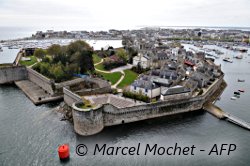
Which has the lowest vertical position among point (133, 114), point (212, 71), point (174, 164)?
point (174, 164)

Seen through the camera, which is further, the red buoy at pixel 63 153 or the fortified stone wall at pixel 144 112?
the fortified stone wall at pixel 144 112

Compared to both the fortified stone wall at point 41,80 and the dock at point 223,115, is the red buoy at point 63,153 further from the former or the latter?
the dock at point 223,115

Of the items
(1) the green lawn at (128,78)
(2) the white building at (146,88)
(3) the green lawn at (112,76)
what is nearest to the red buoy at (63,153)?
(2) the white building at (146,88)

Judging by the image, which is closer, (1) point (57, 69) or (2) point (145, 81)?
(2) point (145, 81)

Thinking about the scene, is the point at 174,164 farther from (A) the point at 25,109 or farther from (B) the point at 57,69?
(B) the point at 57,69

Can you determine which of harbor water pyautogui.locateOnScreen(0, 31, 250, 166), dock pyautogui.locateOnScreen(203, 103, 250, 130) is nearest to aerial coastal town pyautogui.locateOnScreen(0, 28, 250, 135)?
dock pyautogui.locateOnScreen(203, 103, 250, 130)

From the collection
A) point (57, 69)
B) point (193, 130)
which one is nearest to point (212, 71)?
point (193, 130)

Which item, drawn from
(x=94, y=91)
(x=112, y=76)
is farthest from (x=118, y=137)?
(x=112, y=76)

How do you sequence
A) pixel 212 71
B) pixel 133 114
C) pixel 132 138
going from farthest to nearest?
pixel 212 71, pixel 133 114, pixel 132 138
